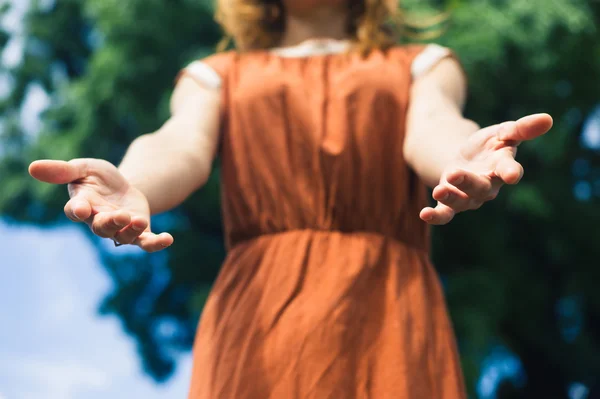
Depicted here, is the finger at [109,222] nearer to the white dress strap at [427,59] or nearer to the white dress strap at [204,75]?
the white dress strap at [204,75]

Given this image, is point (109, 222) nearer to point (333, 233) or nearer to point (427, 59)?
point (333, 233)

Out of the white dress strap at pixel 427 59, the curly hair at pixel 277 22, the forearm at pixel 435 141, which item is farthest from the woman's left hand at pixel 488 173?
the curly hair at pixel 277 22

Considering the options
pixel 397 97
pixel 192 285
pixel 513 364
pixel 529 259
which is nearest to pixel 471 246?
pixel 529 259

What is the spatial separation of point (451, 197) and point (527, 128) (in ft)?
0.33

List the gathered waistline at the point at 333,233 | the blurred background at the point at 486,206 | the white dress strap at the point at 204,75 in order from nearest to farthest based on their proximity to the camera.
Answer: the gathered waistline at the point at 333,233 < the white dress strap at the point at 204,75 < the blurred background at the point at 486,206

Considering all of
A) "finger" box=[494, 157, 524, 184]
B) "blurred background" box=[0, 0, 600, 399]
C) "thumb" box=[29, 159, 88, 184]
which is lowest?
"blurred background" box=[0, 0, 600, 399]

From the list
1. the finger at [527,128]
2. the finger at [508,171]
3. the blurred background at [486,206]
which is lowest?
the blurred background at [486,206]

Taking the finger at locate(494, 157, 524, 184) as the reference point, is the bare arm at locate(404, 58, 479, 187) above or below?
below

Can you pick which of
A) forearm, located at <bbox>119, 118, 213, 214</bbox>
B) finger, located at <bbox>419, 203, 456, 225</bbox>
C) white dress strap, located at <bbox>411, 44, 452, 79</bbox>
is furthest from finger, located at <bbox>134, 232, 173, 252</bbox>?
white dress strap, located at <bbox>411, 44, 452, 79</bbox>

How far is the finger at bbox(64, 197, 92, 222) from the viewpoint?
2.50ft

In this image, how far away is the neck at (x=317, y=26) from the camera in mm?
1292

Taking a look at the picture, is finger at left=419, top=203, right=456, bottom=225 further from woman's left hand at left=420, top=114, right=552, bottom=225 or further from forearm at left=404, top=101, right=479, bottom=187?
forearm at left=404, top=101, right=479, bottom=187

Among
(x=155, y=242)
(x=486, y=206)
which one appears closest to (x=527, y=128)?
(x=155, y=242)

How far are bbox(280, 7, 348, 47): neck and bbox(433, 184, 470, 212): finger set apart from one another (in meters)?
0.60
